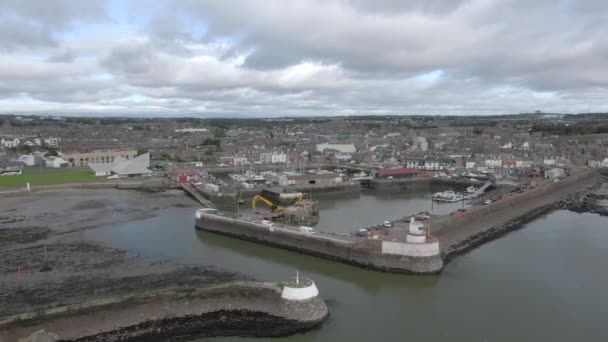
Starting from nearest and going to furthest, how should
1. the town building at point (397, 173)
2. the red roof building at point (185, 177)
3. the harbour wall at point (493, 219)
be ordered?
the harbour wall at point (493, 219) < the red roof building at point (185, 177) < the town building at point (397, 173)

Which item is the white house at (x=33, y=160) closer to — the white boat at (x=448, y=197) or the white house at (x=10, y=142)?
the white house at (x=10, y=142)

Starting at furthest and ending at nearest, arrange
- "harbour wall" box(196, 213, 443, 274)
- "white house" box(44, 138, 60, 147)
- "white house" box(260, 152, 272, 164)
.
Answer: "white house" box(44, 138, 60, 147) < "white house" box(260, 152, 272, 164) < "harbour wall" box(196, 213, 443, 274)

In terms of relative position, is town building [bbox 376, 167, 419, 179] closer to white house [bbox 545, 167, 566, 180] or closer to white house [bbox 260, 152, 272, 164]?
white house [bbox 545, 167, 566, 180]

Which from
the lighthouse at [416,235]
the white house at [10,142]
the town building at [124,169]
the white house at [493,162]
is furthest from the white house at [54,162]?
the white house at [493,162]

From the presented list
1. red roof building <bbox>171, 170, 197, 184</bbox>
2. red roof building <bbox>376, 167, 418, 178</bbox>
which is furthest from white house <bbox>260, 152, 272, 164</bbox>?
red roof building <bbox>376, 167, 418, 178</bbox>

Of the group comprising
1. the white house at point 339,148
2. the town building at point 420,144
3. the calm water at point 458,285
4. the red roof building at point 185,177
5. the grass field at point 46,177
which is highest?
the town building at point 420,144

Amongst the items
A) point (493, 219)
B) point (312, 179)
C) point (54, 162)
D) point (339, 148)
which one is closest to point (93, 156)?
point (54, 162)

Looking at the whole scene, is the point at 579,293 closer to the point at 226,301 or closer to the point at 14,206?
the point at 226,301
